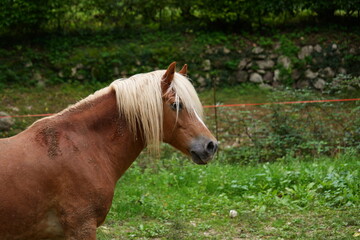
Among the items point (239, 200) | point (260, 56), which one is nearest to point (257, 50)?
point (260, 56)

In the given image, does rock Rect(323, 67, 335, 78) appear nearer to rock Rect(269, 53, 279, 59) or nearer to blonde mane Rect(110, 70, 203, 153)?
rock Rect(269, 53, 279, 59)

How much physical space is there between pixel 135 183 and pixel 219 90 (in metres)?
6.66

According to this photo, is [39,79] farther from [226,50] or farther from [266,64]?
[266,64]

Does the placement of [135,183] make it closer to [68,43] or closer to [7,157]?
[7,157]

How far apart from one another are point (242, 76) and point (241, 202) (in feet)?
26.2

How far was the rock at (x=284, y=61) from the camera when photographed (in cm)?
1348

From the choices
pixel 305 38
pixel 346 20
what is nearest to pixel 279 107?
pixel 305 38

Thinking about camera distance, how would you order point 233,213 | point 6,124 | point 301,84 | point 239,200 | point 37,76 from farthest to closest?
1. point 37,76
2. point 301,84
3. point 6,124
4. point 239,200
5. point 233,213

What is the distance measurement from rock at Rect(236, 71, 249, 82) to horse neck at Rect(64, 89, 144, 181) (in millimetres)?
10350

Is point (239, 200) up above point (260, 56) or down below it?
below

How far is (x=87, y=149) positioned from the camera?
3.45m

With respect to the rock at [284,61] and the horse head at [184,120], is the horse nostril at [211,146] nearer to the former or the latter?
the horse head at [184,120]

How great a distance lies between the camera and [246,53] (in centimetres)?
1390

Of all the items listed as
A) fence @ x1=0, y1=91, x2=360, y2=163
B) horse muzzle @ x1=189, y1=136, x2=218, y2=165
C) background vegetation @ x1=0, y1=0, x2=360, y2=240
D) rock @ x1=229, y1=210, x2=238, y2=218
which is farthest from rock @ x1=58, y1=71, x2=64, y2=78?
horse muzzle @ x1=189, y1=136, x2=218, y2=165
